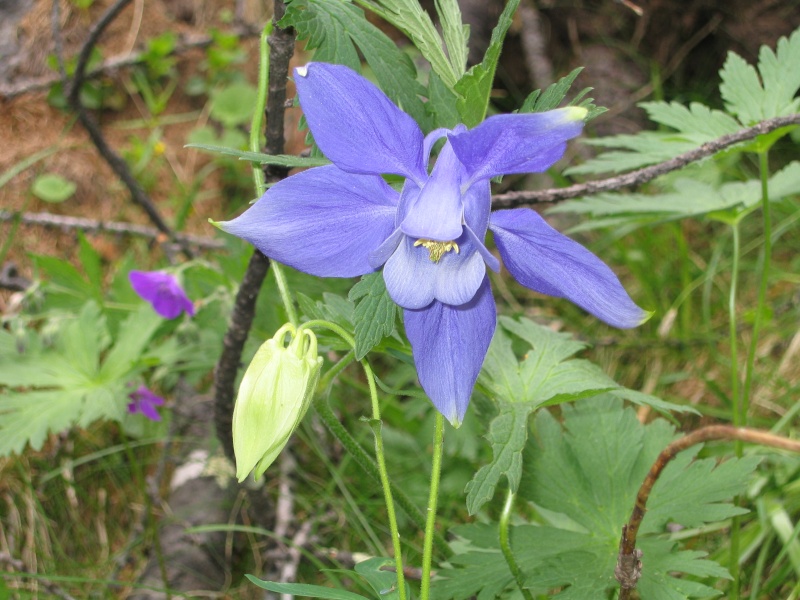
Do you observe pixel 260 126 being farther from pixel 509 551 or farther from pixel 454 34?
pixel 509 551

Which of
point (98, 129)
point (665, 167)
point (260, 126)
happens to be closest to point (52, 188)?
point (98, 129)

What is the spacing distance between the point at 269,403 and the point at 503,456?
38cm

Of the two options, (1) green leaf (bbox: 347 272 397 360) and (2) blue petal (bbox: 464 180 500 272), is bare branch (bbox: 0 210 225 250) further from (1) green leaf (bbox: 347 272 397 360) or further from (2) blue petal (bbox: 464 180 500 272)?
(2) blue petal (bbox: 464 180 500 272)

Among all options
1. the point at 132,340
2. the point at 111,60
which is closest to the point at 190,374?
the point at 132,340

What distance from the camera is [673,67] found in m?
3.54

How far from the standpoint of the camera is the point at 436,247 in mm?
1061

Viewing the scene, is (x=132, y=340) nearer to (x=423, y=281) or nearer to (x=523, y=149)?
(x=423, y=281)

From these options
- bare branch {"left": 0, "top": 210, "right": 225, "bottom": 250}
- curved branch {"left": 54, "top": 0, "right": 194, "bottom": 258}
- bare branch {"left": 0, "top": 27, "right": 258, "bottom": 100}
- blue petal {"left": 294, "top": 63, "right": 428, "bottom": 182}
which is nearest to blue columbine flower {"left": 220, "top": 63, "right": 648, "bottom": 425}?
blue petal {"left": 294, "top": 63, "right": 428, "bottom": 182}

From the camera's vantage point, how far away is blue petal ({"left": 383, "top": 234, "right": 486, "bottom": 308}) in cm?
106

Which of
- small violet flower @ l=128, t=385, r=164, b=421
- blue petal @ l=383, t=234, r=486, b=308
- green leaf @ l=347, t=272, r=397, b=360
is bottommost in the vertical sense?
small violet flower @ l=128, t=385, r=164, b=421

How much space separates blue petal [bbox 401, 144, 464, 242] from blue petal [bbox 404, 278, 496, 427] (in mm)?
156

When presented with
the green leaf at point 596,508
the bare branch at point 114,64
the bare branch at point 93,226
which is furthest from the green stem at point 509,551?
the bare branch at point 114,64

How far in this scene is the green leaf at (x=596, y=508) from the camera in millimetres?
1410

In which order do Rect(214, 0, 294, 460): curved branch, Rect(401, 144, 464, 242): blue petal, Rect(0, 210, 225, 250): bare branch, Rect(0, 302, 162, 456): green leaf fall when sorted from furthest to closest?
1. Rect(0, 210, 225, 250): bare branch
2. Rect(0, 302, 162, 456): green leaf
3. Rect(214, 0, 294, 460): curved branch
4. Rect(401, 144, 464, 242): blue petal
